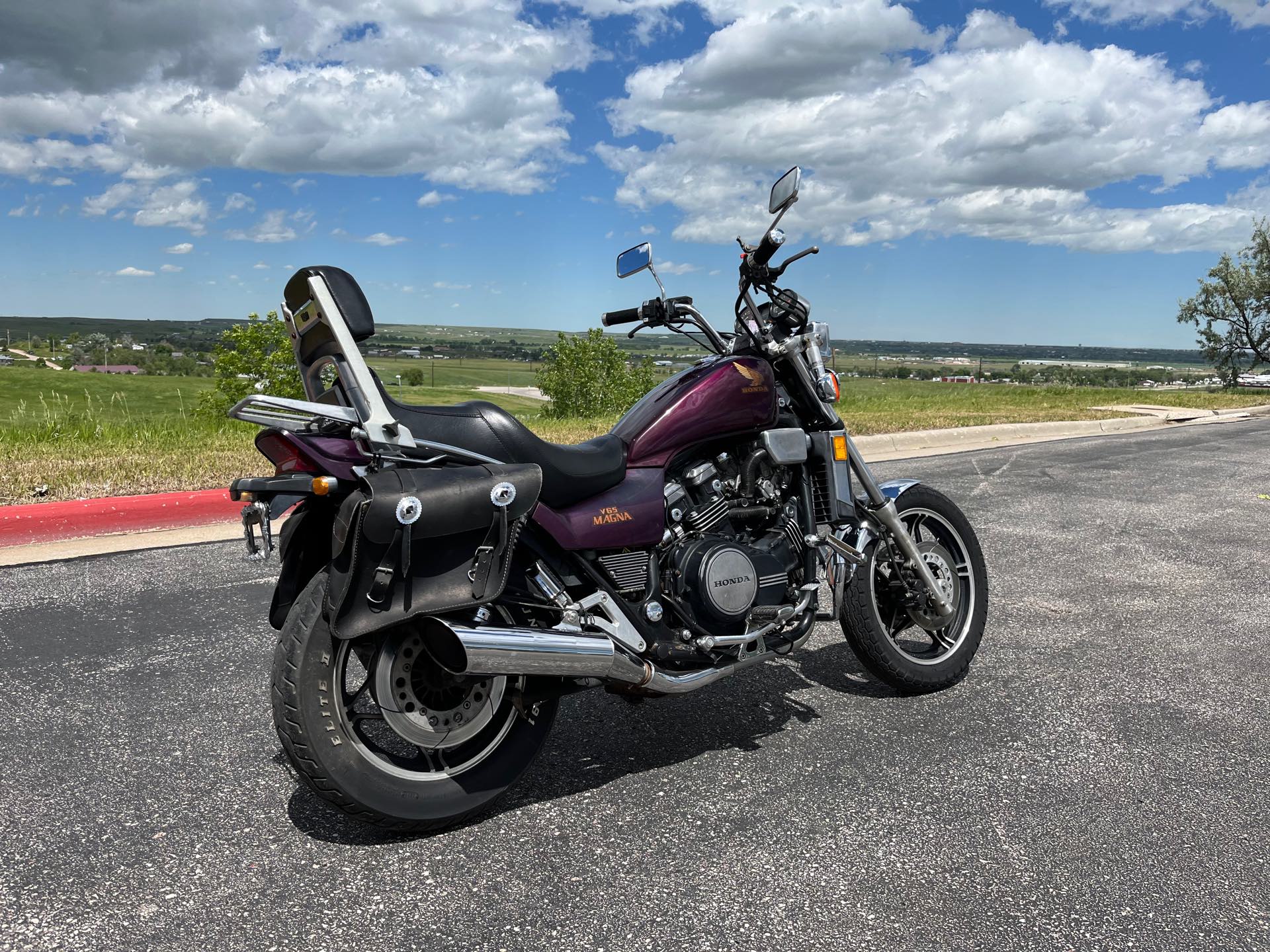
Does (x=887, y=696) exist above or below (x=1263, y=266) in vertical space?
below

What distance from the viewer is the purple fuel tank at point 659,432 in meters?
3.10

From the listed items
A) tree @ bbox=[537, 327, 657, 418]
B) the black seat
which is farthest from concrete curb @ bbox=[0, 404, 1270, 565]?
tree @ bbox=[537, 327, 657, 418]

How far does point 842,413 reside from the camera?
1552 cm

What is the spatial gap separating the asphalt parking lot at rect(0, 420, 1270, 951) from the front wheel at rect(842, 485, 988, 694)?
0.43 feet

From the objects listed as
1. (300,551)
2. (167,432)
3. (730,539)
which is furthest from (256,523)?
(167,432)

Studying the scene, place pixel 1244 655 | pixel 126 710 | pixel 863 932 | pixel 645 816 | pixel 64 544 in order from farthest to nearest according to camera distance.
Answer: pixel 64 544, pixel 1244 655, pixel 126 710, pixel 645 816, pixel 863 932

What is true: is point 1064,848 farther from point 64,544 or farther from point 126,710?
point 64,544

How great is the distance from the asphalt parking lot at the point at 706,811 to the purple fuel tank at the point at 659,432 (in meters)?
0.84

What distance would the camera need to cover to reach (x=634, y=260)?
3.79m

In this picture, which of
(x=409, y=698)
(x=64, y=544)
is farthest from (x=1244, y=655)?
(x=64, y=544)

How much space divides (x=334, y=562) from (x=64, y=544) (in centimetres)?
457

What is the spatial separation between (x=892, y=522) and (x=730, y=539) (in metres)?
0.82

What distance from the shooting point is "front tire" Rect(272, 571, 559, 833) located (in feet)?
8.74

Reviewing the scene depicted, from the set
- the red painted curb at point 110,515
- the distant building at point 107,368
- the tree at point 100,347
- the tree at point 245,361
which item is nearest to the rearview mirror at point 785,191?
the red painted curb at point 110,515
